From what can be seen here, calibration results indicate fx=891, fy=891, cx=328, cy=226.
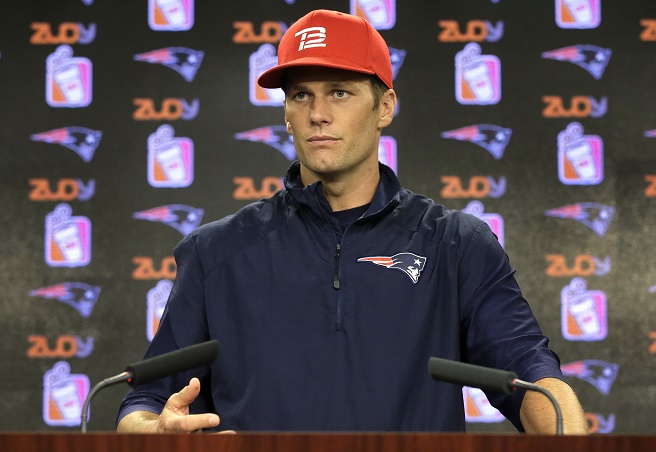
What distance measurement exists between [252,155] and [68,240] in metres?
0.88

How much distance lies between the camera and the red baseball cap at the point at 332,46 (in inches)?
70.6

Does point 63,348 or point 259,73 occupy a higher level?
point 259,73

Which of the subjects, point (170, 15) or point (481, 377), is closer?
point (481, 377)

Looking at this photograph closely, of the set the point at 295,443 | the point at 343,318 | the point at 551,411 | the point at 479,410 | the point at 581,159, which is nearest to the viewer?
the point at 295,443

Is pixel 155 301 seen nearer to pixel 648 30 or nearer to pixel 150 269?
pixel 150 269

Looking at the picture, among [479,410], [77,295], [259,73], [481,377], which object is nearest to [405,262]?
[481,377]

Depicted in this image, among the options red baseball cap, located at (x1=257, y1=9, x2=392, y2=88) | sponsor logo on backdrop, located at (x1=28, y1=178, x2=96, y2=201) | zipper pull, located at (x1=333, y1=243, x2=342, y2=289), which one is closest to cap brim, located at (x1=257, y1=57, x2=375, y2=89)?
red baseball cap, located at (x1=257, y1=9, x2=392, y2=88)

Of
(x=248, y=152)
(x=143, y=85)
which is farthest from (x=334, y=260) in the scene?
(x=143, y=85)

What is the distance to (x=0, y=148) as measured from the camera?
3.94 metres

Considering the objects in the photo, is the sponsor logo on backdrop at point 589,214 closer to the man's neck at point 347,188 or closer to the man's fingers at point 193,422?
the man's neck at point 347,188

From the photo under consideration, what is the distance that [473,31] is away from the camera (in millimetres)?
3922

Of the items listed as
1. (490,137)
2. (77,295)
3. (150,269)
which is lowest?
(77,295)

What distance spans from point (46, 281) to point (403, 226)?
2500 mm

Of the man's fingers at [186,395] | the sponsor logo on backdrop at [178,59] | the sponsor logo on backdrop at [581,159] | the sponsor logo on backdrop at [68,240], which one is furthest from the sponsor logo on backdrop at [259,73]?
the man's fingers at [186,395]
